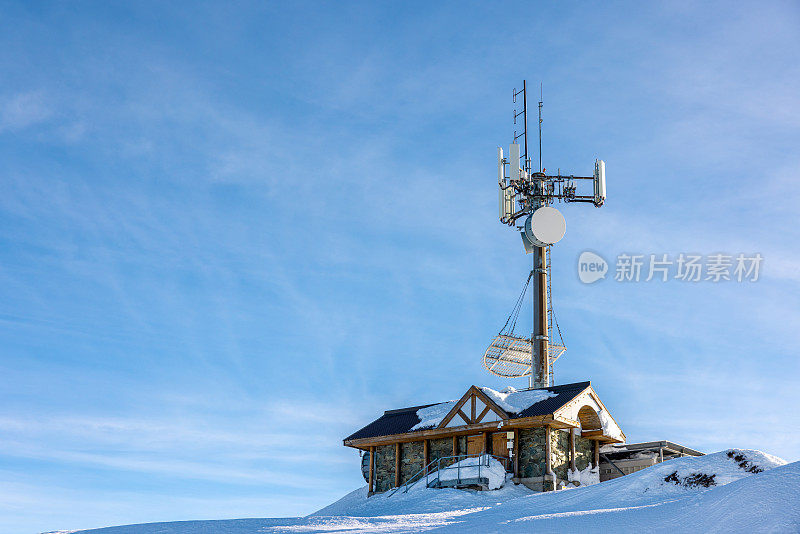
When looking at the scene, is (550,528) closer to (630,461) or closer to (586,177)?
(630,461)

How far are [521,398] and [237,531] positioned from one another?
13820 millimetres

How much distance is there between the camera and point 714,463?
21547 mm

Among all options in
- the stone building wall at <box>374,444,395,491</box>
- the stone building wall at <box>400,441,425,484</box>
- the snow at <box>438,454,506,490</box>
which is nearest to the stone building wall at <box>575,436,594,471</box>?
the snow at <box>438,454,506,490</box>

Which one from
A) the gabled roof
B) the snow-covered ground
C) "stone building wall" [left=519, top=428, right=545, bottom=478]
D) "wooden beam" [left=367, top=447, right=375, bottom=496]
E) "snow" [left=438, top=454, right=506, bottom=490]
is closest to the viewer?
the snow-covered ground

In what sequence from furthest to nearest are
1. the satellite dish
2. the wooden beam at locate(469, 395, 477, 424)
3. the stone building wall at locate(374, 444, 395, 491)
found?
the satellite dish → the stone building wall at locate(374, 444, 395, 491) → the wooden beam at locate(469, 395, 477, 424)

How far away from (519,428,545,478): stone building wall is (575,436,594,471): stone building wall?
221cm

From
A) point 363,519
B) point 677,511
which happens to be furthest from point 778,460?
point 363,519

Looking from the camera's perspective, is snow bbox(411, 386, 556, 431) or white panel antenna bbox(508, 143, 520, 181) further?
white panel antenna bbox(508, 143, 520, 181)

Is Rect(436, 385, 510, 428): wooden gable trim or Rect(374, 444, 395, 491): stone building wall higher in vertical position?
Rect(436, 385, 510, 428): wooden gable trim

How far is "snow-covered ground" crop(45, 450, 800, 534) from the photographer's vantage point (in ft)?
47.2

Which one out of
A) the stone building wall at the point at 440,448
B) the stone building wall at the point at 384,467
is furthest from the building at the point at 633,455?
the stone building wall at the point at 384,467

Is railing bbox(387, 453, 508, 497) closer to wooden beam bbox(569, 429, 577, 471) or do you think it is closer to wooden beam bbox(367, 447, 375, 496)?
wooden beam bbox(367, 447, 375, 496)

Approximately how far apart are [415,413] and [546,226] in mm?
10523

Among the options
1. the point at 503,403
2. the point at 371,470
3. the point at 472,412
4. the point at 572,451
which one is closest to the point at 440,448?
the point at 472,412
